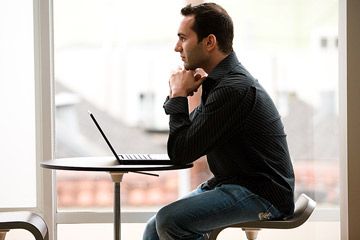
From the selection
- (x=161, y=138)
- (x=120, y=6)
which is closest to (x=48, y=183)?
(x=161, y=138)

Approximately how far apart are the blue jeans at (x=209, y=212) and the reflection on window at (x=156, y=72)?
3.83 ft

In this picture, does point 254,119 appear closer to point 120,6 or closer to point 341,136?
point 341,136

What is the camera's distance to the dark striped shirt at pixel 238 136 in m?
2.63

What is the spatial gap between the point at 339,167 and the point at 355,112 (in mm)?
325

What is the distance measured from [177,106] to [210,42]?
0.37m

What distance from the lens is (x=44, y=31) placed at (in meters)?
3.73

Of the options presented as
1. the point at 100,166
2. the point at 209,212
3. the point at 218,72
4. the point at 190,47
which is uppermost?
the point at 190,47

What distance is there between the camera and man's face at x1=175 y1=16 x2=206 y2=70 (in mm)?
2912

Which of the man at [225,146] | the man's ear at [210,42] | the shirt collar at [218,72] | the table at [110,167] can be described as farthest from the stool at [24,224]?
the man's ear at [210,42]

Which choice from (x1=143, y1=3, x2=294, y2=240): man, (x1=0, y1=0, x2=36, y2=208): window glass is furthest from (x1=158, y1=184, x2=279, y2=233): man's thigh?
(x1=0, y1=0, x2=36, y2=208): window glass

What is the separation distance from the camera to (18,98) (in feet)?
12.4

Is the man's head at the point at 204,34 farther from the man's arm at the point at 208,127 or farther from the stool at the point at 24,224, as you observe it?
the stool at the point at 24,224

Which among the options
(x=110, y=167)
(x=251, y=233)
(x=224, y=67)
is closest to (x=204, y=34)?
(x=224, y=67)

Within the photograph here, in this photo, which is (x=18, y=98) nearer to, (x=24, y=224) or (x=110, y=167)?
(x=24, y=224)
